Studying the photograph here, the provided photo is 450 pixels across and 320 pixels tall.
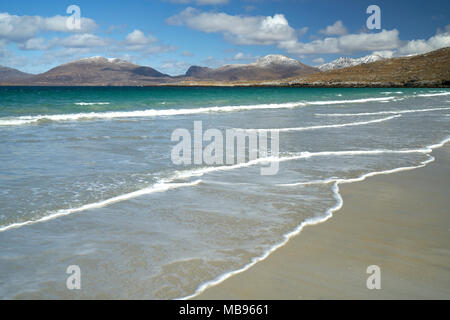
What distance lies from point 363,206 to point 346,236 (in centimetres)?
137

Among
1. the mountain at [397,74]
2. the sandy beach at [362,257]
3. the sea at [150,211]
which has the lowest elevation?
the sandy beach at [362,257]

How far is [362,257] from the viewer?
4.02 metres

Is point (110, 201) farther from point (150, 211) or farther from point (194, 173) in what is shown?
point (194, 173)

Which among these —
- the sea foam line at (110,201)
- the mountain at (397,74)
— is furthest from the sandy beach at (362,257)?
the mountain at (397,74)

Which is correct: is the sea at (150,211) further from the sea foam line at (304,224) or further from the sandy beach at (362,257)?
the sandy beach at (362,257)

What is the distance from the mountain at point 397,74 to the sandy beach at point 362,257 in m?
A: 94.1

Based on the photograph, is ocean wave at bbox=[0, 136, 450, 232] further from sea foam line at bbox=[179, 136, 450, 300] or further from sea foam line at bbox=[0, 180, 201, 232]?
sea foam line at bbox=[179, 136, 450, 300]

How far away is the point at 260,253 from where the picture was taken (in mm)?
4098

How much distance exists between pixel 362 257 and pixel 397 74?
382 ft

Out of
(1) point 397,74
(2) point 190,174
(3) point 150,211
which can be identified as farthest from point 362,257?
(1) point 397,74

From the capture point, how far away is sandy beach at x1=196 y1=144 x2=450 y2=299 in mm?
3350

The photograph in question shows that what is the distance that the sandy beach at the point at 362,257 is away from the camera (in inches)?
132

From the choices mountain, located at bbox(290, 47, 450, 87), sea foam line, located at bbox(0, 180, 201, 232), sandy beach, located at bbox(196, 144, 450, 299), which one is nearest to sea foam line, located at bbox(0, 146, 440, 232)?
sea foam line, located at bbox(0, 180, 201, 232)
